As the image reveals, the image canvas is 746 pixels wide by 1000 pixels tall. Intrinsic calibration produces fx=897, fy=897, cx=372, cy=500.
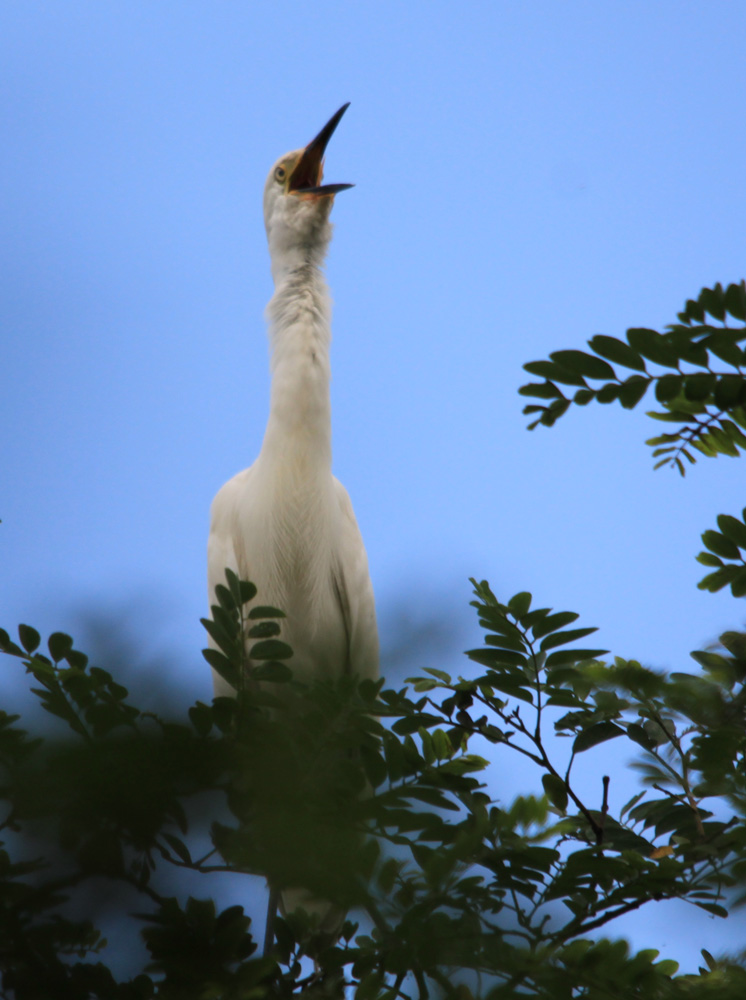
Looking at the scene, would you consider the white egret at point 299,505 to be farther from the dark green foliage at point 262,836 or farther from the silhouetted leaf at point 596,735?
the dark green foliage at point 262,836

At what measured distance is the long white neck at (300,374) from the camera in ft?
12.6

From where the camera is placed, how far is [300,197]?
171 inches

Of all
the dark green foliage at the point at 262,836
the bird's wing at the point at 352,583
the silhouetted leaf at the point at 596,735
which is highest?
the bird's wing at the point at 352,583

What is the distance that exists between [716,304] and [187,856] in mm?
945

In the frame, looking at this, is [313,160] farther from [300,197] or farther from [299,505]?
[299,505]

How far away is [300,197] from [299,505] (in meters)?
1.59

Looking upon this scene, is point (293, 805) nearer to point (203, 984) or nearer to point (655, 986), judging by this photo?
point (203, 984)

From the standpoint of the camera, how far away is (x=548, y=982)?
2.34ft

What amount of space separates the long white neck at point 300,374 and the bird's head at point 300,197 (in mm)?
240

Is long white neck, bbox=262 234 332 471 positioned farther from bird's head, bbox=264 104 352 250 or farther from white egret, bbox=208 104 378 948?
bird's head, bbox=264 104 352 250

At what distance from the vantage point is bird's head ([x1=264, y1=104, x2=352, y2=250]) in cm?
420

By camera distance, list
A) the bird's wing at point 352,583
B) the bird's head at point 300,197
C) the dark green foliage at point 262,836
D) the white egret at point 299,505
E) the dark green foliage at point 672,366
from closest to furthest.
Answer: the dark green foliage at point 262,836, the dark green foliage at point 672,366, the white egret at point 299,505, the bird's wing at point 352,583, the bird's head at point 300,197

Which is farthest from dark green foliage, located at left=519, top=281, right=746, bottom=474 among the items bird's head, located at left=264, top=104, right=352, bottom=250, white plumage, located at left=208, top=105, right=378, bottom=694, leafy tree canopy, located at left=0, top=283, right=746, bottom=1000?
bird's head, located at left=264, top=104, right=352, bottom=250

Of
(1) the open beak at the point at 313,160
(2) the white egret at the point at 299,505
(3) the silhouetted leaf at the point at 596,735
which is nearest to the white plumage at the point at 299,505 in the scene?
(2) the white egret at the point at 299,505
